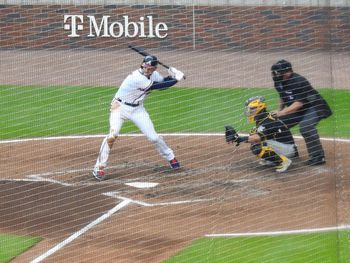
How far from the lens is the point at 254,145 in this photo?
13766mm

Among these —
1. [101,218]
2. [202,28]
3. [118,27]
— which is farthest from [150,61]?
[118,27]

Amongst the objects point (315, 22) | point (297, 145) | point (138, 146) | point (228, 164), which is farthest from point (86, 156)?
point (315, 22)

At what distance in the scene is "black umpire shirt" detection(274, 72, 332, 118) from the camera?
44.8 ft

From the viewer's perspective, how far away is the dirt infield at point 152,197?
11.0 metres

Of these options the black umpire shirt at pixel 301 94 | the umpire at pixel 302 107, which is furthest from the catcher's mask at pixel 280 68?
the black umpire shirt at pixel 301 94

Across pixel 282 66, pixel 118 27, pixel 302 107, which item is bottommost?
pixel 302 107

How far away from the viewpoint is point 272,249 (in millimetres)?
10383

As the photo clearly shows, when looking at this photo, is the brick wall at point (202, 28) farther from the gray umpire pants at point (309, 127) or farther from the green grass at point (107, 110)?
the gray umpire pants at point (309, 127)

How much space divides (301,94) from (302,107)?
0.22 m

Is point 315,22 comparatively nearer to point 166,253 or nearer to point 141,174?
point 141,174

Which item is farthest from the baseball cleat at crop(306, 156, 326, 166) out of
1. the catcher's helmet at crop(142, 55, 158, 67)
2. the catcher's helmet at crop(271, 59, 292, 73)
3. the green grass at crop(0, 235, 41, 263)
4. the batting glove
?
the green grass at crop(0, 235, 41, 263)

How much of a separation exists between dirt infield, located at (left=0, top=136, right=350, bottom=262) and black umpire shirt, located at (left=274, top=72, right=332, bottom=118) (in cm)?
77

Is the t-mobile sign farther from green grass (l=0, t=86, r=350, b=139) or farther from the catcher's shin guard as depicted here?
the catcher's shin guard

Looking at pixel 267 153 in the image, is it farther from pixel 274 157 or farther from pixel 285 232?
pixel 285 232
